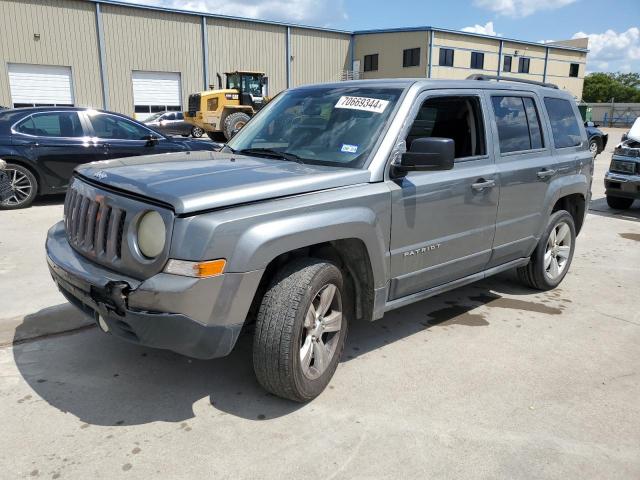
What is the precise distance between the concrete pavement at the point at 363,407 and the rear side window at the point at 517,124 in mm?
1504

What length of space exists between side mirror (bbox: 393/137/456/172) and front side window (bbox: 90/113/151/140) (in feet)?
23.3

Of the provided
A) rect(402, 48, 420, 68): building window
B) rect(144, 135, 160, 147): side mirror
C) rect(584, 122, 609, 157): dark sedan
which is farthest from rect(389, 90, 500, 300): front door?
rect(402, 48, 420, 68): building window

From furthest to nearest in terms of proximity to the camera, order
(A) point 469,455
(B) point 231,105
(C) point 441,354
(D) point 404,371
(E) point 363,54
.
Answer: (E) point 363,54 → (B) point 231,105 → (C) point 441,354 → (D) point 404,371 → (A) point 469,455

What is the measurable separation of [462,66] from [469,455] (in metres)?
46.1

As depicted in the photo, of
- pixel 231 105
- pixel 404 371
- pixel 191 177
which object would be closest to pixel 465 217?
pixel 404 371

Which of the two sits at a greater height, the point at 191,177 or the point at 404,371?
the point at 191,177

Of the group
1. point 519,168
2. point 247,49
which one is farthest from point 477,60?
point 519,168

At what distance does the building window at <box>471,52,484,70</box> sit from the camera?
45969mm

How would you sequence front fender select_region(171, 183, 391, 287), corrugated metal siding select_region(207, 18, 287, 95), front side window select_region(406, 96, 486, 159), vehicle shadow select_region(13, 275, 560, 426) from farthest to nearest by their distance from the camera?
corrugated metal siding select_region(207, 18, 287, 95) → front side window select_region(406, 96, 486, 159) → vehicle shadow select_region(13, 275, 560, 426) → front fender select_region(171, 183, 391, 287)

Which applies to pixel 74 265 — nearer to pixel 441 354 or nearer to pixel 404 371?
pixel 404 371

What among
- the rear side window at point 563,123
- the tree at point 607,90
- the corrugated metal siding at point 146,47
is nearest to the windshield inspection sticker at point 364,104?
the rear side window at point 563,123

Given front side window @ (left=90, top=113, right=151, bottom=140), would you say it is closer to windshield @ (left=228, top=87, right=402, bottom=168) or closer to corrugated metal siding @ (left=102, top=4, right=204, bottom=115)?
windshield @ (left=228, top=87, right=402, bottom=168)

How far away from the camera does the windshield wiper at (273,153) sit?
12.1 feet

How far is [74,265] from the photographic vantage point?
10.0ft
